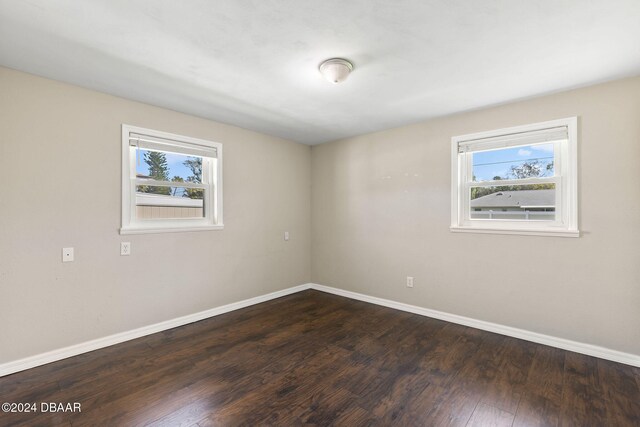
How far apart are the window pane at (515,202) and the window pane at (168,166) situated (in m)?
3.28

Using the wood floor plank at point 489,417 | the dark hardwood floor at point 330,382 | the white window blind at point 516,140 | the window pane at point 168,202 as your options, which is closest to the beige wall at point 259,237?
the white window blind at point 516,140

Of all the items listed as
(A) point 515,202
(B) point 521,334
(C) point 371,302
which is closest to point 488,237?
(A) point 515,202

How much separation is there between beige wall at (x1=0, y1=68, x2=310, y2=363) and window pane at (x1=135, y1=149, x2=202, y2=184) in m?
0.27

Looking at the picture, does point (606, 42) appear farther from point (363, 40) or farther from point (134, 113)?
point (134, 113)

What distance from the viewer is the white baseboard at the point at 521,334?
8.16ft

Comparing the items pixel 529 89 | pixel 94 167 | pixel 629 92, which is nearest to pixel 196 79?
pixel 94 167

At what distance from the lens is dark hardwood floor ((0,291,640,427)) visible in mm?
1833

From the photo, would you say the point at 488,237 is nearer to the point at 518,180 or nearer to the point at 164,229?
the point at 518,180

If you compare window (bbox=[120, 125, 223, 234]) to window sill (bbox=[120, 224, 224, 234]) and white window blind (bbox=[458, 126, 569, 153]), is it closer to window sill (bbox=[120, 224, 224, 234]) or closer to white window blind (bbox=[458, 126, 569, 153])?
window sill (bbox=[120, 224, 224, 234])

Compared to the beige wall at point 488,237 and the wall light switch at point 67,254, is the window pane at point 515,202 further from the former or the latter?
the wall light switch at point 67,254

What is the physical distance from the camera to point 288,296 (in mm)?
4395

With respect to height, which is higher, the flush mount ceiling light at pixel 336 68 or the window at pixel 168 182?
the flush mount ceiling light at pixel 336 68

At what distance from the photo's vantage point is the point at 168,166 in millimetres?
3279

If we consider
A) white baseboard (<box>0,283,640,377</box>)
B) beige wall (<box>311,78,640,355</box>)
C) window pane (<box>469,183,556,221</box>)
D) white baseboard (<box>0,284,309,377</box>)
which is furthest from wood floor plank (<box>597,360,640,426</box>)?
white baseboard (<box>0,284,309,377</box>)
